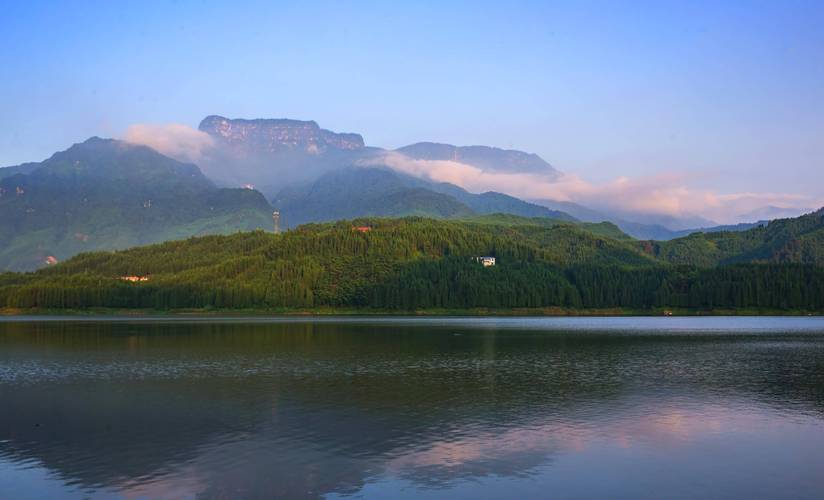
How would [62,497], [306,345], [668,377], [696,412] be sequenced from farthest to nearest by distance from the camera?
[306,345] < [668,377] < [696,412] < [62,497]

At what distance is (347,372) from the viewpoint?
234 ft

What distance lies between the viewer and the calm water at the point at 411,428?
30156 mm

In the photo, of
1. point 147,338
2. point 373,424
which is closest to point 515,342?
point 147,338

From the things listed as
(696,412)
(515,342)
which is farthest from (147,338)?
(696,412)

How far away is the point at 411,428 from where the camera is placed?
4188 centimetres

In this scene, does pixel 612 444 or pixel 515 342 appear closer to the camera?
pixel 612 444

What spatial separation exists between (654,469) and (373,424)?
688 inches

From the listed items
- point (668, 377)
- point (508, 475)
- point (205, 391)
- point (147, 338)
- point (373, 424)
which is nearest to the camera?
point (508, 475)

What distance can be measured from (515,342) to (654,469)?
274 feet

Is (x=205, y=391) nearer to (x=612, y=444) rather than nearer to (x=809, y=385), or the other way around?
(x=612, y=444)

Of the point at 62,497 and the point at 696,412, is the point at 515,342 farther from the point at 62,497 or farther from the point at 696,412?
the point at 62,497

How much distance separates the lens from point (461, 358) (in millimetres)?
87688

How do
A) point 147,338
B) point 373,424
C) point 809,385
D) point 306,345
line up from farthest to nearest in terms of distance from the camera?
point 147,338
point 306,345
point 809,385
point 373,424

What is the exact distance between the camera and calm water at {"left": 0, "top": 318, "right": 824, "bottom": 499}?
98.9ft
